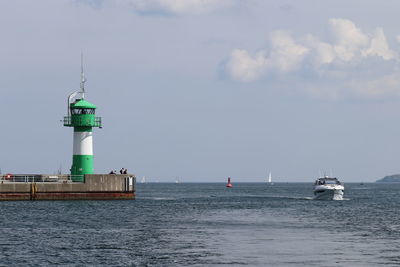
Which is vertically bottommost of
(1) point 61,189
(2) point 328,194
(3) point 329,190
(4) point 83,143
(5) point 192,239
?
(5) point 192,239

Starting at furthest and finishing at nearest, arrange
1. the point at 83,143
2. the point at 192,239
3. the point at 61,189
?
the point at 83,143 → the point at 61,189 → the point at 192,239

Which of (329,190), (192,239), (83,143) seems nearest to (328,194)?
(329,190)

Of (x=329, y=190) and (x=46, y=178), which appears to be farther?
(x=329, y=190)

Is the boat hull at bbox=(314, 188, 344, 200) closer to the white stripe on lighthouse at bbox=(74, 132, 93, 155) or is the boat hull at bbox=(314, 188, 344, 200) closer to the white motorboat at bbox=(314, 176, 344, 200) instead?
the white motorboat at bbox=(314, 176, 344, 200)

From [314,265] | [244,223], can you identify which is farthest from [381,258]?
[244,223]

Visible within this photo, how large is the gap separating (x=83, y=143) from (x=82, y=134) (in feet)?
3.77

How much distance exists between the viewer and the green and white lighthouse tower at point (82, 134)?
8738cm

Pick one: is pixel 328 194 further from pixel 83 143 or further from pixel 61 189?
pixel 61 189

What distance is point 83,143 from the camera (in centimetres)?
8781

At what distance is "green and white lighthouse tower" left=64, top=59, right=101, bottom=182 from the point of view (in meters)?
87.4

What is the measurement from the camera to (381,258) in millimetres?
39812

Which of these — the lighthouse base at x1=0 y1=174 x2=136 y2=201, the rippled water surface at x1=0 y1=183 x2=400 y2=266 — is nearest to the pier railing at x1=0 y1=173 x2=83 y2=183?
the lighthouse base at x1=0 y1=174 x2=136 y2=201

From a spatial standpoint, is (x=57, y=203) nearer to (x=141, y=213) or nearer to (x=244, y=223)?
(x=141, y=213)

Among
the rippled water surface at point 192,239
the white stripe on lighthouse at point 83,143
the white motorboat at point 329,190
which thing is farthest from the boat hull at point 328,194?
the white stripe on lighthouse at point 83,143
